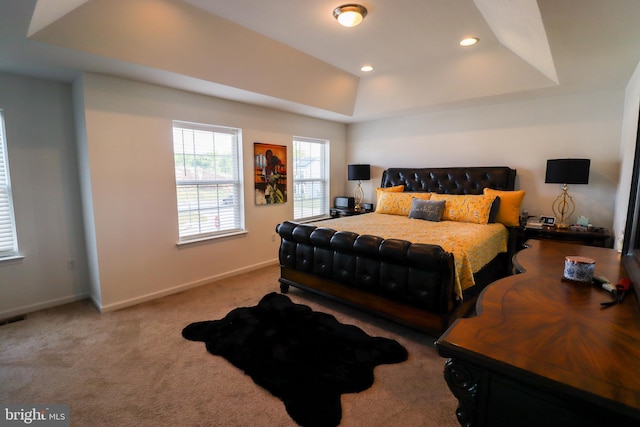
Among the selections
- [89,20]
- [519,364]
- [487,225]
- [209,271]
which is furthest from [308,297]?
[89,20]

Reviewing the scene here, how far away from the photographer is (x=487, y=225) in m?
Answer: 3.62

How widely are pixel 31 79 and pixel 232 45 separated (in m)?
2.00

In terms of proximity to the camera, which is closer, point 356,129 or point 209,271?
point 209,271

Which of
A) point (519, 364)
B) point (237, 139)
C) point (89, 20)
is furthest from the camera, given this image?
point (237, 139)

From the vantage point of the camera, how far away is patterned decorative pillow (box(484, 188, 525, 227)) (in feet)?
12.5

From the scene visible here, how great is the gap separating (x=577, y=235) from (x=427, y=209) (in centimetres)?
160

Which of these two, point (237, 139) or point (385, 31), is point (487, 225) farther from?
point (237, 139)

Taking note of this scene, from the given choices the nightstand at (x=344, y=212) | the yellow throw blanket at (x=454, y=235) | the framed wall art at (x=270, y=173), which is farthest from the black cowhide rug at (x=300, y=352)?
the nightstand at (x=344, y=212)

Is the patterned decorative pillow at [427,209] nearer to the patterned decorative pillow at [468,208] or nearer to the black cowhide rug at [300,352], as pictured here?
the patterned decorative pillow at [468,208]

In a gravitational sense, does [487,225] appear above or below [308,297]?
above

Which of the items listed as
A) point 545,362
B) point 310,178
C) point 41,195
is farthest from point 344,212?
point 545,362

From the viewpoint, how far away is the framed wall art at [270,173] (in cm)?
434

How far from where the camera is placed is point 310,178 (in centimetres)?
536

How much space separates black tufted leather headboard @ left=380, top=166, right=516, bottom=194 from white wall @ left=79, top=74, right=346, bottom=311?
255cm
